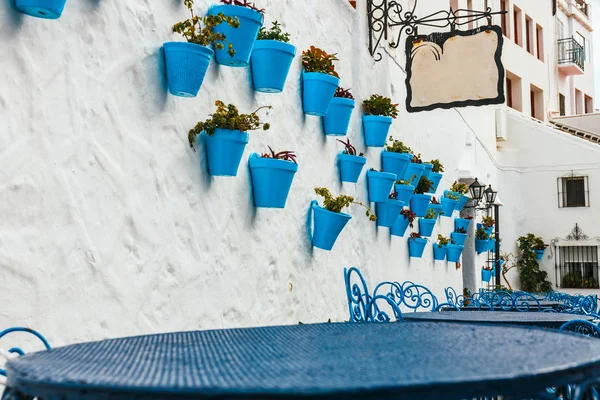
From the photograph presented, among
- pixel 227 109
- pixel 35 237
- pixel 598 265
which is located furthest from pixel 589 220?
pixel 35 237

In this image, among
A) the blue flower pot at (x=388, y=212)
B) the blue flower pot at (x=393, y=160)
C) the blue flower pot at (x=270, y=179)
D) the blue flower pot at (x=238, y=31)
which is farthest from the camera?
the blue flower pot at (x=393, y=160)

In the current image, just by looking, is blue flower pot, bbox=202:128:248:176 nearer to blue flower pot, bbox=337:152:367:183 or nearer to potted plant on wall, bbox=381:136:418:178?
blue flower pot, bbox=337:152:367:183

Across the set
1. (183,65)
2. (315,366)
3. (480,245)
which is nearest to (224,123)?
(183,65)

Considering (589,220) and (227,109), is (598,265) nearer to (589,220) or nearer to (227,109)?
(589,220)

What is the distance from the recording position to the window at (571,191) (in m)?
21.8

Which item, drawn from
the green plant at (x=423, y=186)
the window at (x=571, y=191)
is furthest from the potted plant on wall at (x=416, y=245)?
the window at (x=571, y=191)

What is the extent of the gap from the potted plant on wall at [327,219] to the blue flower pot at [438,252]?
185 inches

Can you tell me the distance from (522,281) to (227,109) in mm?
18472

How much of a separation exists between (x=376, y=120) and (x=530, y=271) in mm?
15308

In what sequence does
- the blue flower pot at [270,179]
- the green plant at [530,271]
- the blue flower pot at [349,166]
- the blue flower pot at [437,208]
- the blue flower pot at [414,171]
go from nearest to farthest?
the blue flower pot at [270,179], the blue flower pot at [349,166], the blue flower pot at [414,171], the blue flower pot at [437,208], the green plant at [530,271]

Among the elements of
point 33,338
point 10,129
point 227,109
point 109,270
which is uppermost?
point 227,109

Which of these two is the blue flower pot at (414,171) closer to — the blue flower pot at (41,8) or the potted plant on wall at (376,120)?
the potted plant on wall at (376,120)

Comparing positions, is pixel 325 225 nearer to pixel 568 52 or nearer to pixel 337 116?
pixel 337 116

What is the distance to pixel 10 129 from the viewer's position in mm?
2834
